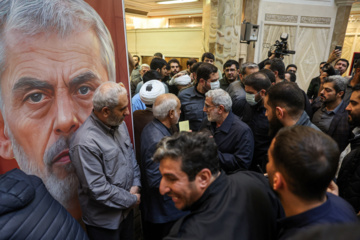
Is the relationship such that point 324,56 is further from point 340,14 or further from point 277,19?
point 277,19

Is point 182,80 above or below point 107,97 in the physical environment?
below

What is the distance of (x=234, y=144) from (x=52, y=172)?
1676mm

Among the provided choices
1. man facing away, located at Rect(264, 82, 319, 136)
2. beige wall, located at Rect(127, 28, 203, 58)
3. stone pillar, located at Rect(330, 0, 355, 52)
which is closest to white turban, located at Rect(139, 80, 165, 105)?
man facing away, located at Rect(264, 82, 319, 136)

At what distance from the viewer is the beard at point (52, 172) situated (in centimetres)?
175

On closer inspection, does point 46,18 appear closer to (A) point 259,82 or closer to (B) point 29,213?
(B) point 29,213

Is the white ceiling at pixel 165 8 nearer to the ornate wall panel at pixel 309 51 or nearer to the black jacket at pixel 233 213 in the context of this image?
the ornate wall panel at pixel 309 51

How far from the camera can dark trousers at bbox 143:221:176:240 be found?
2.24 m

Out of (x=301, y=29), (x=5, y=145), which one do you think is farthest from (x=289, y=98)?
(x=301, y=29)

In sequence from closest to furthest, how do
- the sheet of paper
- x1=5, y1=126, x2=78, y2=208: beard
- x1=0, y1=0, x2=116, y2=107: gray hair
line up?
x1=0, y1=0, x2=116, y2=107: gray hair
x1=5, y1=126, x2=78, y2=208: beard
the sheet of paper

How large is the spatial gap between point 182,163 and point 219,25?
5.33 metres

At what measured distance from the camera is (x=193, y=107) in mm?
3146

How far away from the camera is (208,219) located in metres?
0.96

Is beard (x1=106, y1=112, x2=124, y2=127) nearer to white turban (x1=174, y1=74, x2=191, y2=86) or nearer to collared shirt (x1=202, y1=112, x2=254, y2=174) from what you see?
collared shirt (x1=202, y1=112, x2=254, y2=174)

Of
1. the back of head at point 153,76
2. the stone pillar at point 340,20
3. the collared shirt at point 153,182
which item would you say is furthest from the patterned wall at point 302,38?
the collared shirt at point 153,182
